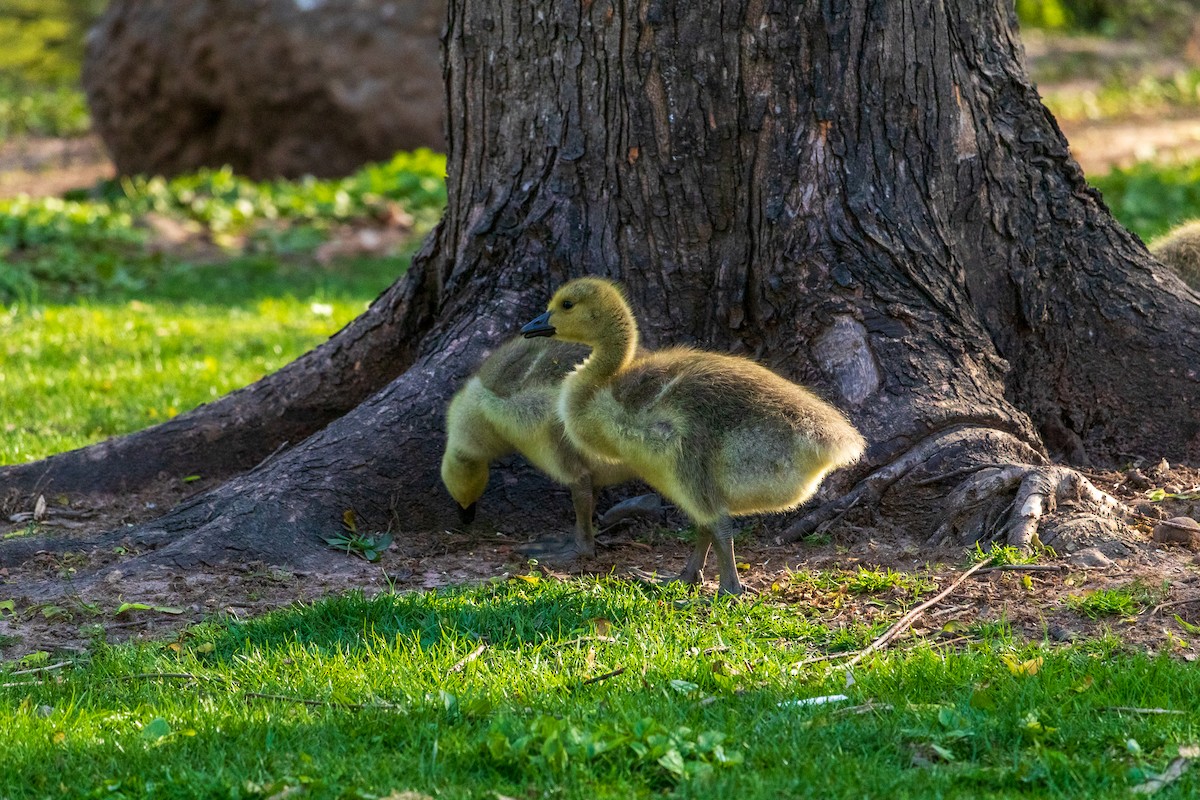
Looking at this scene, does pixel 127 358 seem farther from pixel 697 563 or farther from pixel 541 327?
pixel 697 563

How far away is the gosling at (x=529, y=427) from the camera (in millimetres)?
5664

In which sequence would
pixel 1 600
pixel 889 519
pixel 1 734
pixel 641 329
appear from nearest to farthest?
pixel 1 734
pixel 1 600
pixel 889 519
pixel 641 329

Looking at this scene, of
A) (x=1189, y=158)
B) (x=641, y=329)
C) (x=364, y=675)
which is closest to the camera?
(x=364, y=675)

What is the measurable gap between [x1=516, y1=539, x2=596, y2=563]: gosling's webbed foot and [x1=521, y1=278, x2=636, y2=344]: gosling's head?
39.3 inches

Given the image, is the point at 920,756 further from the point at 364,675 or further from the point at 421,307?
the point at 421,307

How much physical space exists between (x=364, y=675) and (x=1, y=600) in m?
1.79

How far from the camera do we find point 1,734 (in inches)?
155

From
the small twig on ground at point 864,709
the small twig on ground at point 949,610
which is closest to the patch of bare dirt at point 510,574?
the small twig on ground at point 949,610

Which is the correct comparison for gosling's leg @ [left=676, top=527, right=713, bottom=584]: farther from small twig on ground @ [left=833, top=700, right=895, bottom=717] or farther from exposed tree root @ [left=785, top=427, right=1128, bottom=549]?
small twig on ground @ [left=833, top=700, right=895, bottom=717]

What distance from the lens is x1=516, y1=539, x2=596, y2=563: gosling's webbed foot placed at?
5734 millimetres

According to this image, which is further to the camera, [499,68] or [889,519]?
[499,68]

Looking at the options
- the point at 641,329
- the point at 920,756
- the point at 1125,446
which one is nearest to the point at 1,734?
the point at 920,756

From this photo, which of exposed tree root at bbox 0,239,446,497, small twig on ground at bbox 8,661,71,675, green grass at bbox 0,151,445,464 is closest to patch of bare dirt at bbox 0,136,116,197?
green grass at bbox 0,151,445,464

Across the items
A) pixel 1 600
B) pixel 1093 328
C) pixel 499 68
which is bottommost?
pixel 1 600
